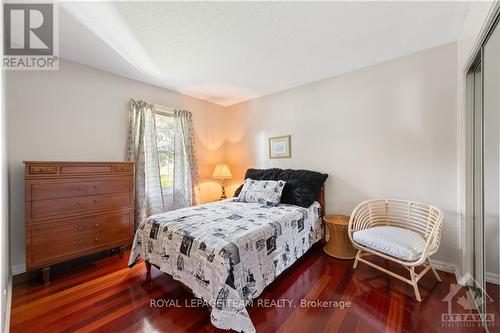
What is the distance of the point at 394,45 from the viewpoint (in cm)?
220

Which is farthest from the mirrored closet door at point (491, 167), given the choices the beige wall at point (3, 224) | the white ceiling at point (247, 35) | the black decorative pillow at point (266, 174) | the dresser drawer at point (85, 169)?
the dresser drawer at point (85, 169)

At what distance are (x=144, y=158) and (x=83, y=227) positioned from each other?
1.15 m

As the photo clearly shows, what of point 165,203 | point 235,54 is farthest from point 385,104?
point 165,203


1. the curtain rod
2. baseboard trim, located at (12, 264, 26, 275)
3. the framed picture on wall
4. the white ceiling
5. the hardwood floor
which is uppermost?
the white ceiling

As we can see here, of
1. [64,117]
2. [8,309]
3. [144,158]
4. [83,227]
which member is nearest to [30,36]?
[64,117]

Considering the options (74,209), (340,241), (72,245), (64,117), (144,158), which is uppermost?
(64,117)

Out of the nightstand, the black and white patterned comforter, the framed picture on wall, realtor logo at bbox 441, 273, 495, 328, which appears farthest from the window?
realtor logo at bbox 441, 273, 495, 328

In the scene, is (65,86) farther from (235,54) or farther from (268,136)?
(268,136)

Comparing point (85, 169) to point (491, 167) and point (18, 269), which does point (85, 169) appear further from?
point (491, 167)

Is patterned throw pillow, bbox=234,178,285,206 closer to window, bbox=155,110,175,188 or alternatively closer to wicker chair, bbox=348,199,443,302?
wicker chair, bbox=348,199,443,302

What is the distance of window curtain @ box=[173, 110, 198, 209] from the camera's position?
136 inches

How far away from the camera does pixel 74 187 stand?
217 centimetres

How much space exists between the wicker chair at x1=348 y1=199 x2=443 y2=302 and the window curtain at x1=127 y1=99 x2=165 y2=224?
2.71m

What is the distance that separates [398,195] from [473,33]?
1618mm
